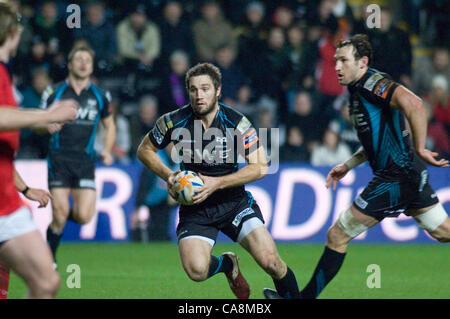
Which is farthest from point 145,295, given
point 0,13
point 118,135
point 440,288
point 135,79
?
point 135,79

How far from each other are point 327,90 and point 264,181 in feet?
9.79

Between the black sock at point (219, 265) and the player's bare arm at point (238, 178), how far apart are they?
0.62m

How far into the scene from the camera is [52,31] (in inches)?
569

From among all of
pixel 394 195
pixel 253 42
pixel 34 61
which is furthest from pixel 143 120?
pixel 394 195

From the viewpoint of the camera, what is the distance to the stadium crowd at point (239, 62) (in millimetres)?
13789

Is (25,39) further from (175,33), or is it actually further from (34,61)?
(175,33)

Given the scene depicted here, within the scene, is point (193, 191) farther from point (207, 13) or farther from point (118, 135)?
point (207, 13)

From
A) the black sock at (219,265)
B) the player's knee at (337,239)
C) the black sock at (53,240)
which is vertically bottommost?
the black sock at (53,240)

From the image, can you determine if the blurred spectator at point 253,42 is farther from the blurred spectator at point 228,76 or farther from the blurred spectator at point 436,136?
the blurred spectator at point 436,136

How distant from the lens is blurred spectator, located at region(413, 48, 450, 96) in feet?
50.3

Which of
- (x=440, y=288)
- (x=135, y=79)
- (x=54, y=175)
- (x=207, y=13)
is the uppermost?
(x=207, y=13)

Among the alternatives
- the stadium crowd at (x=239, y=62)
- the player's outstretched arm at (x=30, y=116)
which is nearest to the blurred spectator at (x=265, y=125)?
the stadium crowd at (x=239, y=62)

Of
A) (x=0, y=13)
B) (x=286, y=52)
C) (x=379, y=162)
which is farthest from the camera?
(x=286, y=52)

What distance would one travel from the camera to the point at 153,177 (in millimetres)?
12938
